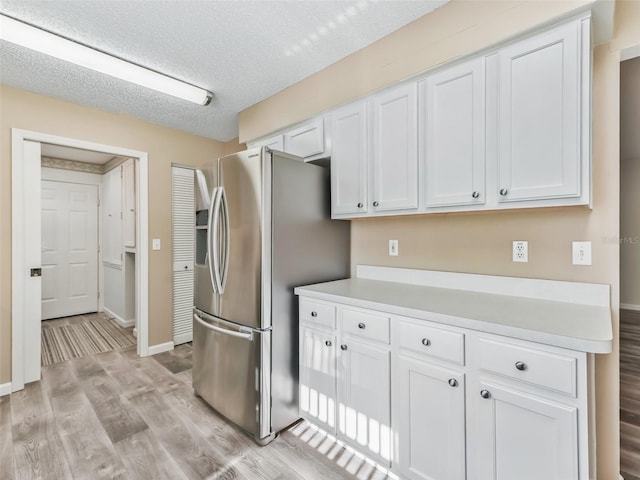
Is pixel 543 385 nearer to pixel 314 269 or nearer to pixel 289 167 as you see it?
pixel 314 269

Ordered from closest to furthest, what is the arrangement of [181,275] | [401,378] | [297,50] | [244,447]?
[401,378]
[244,447]
[297,50]
[181,275]

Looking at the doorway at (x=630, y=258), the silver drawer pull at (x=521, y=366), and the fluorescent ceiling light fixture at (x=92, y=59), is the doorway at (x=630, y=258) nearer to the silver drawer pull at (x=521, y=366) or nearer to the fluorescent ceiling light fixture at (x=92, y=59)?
the silver drawer pull at (x=521, y=366)

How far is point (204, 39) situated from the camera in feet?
6.72

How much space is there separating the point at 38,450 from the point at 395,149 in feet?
9.43

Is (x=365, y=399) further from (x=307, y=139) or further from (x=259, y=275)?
(x=307, y=139)

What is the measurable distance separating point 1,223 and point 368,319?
10.1 feet

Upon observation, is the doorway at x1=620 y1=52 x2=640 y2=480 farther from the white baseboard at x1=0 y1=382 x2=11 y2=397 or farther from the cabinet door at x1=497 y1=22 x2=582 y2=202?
the white baseboard at x1=0 y1=382 x2=11 y2=397

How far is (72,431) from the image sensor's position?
2064 millimetres

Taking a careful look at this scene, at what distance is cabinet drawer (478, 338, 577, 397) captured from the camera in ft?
3.47

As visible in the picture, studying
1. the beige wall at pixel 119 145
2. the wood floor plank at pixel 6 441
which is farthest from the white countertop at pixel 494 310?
the wood floor plank at pixel 6 441

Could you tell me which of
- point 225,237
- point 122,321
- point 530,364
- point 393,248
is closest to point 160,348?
point 122,321

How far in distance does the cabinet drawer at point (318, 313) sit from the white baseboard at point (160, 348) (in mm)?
2330

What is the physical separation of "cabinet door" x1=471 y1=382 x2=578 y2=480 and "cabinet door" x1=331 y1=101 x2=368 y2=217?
1.31m

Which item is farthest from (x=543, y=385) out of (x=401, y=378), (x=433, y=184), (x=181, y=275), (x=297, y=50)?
(x=181, y=275)
